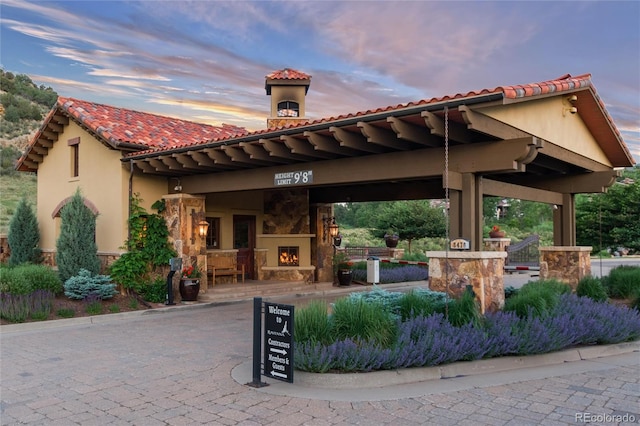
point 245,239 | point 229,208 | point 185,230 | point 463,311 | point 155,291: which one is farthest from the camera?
point 245,239

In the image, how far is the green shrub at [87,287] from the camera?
12.8 m

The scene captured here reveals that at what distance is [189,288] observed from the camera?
14.0m

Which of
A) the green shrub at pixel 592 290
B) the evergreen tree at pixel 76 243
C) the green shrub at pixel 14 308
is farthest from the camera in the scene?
the evergreen tree at pixel 76 243

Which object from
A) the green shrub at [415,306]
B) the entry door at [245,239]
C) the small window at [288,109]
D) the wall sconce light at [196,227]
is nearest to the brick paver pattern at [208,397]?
the green shrub at [415,306]

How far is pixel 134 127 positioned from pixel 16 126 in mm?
39398

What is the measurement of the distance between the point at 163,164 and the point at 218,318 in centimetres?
445

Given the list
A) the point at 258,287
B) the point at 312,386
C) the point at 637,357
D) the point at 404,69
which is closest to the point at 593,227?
the point at 404,69

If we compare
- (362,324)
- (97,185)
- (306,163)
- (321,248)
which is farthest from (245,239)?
(362,324)

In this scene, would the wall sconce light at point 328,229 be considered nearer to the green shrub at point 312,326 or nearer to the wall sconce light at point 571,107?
the wall sconce light at point 571,107

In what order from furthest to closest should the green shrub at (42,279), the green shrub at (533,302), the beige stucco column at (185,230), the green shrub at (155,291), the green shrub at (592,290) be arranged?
the beige stucco column at (185,230) < the green shrub at (155,291) < the green shrub at (42,279) < the green shrub at (592,290) < the green shrub at (533,302)

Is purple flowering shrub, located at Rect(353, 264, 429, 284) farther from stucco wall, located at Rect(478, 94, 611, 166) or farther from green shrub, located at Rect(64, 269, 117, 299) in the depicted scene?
green shrub, located at Rect(64, 269, 117, 299)

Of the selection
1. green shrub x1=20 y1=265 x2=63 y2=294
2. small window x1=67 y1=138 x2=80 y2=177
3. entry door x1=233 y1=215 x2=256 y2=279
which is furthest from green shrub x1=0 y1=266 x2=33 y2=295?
entry door x1=233 y1=215 x2=256 y2=279

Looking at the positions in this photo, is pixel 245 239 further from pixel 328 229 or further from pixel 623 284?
pixel 623 284

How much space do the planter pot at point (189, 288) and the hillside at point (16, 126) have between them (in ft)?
72.3
